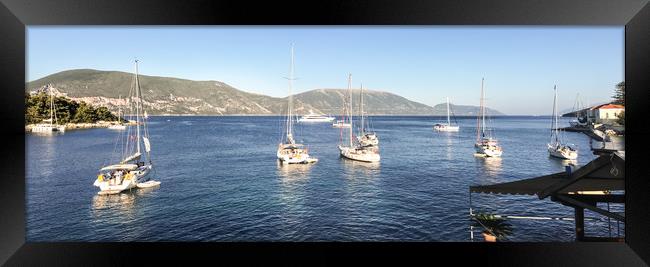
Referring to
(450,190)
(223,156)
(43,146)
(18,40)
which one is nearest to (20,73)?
(18,40)

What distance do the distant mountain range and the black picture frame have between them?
2508 inches

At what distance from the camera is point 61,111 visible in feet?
147

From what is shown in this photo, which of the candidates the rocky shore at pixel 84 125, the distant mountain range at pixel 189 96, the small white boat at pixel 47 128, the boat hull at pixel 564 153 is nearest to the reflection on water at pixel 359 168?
the boat hull at pixel 564 153

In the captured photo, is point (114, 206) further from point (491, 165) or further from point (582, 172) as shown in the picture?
point (491, 165)

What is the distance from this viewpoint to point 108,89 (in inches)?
3027

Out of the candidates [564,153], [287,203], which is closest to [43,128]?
[287,203]

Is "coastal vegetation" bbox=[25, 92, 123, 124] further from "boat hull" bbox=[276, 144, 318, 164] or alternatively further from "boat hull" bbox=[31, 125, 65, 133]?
"boat hull" bbox=[276, 144, 318, 164]

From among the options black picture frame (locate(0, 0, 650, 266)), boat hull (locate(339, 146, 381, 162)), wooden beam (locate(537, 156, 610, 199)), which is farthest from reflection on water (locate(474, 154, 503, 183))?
black picture frame (locate(0, 0, 650, 266))

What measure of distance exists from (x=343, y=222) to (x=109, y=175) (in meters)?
10.1

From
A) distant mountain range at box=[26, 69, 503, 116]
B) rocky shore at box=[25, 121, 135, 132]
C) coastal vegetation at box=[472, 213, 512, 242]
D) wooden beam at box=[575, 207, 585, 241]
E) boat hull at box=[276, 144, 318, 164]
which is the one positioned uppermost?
distant mountain range at box=[26, 69, 503, 116]

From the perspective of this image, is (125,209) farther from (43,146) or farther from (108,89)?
(108,89)

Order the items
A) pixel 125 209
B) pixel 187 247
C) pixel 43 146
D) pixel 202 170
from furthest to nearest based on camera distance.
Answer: pixel 43 146 < pixel 202 170 < pixel 125 209 < pixel 187 247

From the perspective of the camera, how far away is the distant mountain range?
75.6 meters

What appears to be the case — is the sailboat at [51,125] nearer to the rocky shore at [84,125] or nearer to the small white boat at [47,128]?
the small white boat at [47,128]
